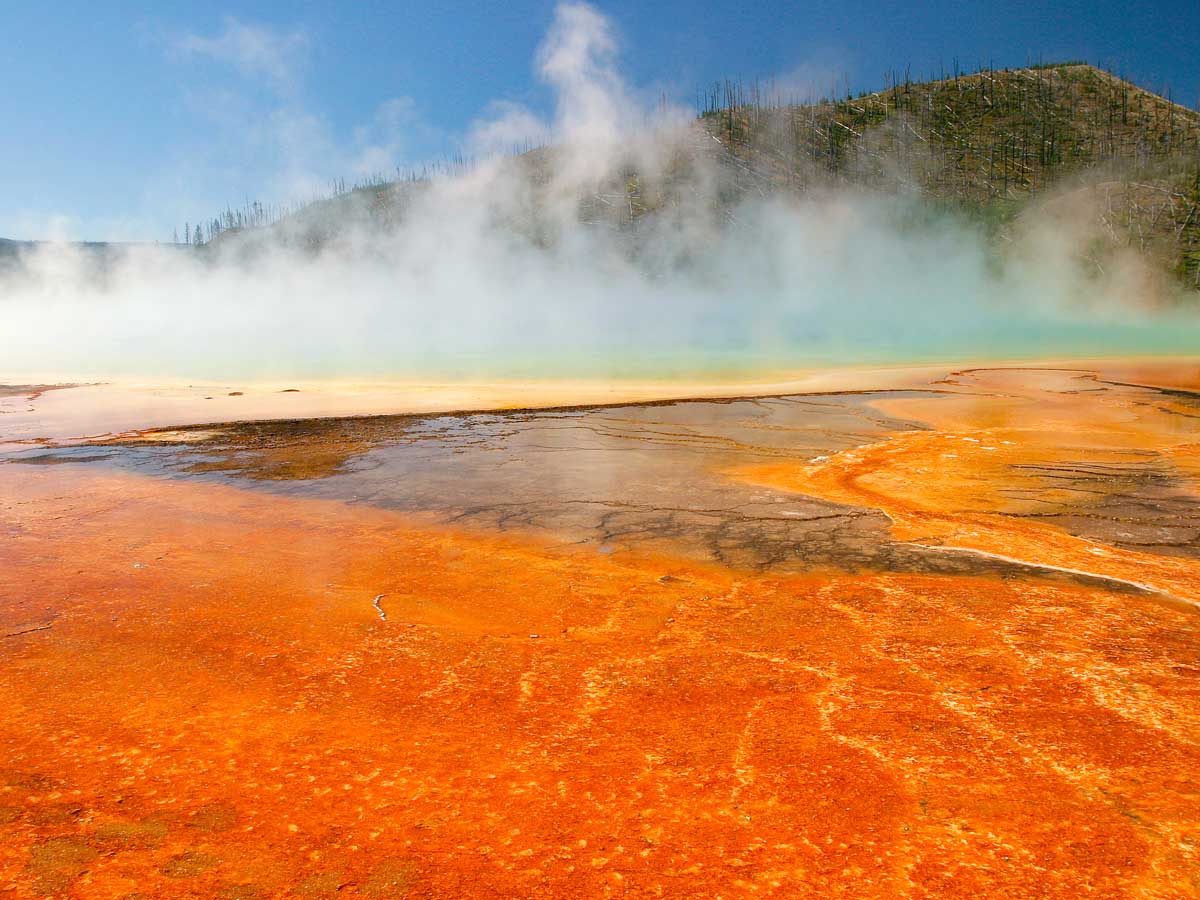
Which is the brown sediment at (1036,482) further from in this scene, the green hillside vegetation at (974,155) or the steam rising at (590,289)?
the green hillside vegetation at (974,155)

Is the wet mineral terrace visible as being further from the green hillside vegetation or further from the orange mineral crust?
the green hillside vegetation

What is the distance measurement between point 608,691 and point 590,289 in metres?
68.1

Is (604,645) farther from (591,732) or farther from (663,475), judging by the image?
(663,475)

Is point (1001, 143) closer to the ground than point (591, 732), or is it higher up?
higher up

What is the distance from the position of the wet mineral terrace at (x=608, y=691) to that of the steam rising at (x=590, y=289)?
14.8 meters

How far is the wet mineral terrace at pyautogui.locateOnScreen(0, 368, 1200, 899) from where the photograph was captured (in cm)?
196

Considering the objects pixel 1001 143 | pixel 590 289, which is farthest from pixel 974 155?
pixel 590 289

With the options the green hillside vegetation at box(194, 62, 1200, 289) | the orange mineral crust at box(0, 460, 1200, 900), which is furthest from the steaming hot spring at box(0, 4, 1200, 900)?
the green hillside vegetation at box(194, 62, 1200, 289)

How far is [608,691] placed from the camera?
2857 mm

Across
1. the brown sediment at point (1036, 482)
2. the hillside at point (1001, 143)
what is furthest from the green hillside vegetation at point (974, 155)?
the brown sediment at point (1036, 482)

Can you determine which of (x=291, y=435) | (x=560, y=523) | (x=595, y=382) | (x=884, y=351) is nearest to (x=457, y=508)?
(x=560, y=523)

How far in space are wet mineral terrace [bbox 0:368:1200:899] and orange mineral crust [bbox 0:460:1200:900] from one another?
13 millimetres

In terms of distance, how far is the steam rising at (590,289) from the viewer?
2911 centimetres

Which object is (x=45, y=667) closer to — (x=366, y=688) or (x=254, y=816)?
(x=366, y=688)
